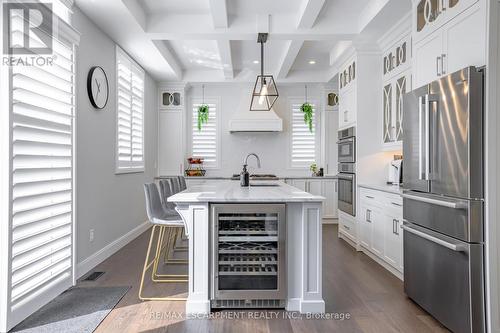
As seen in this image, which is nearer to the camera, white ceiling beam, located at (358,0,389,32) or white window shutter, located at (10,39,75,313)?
white window shutter, located at (10,39,75,313)

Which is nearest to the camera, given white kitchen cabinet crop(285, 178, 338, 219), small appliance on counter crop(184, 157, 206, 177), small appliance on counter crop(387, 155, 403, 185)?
small appliance on counter crop(387, 155, 403, 185)

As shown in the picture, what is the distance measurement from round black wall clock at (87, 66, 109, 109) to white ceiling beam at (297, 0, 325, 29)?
2.34 meters

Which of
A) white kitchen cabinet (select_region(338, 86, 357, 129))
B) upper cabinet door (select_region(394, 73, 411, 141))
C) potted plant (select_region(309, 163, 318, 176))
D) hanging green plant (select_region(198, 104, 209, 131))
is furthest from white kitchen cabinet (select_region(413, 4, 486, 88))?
hanging green plant (select_region(198, 104, 209, 131))

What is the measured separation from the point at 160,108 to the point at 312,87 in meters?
3.02

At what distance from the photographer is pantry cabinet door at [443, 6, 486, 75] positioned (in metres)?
2.27

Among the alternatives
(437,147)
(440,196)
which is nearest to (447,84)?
(437,147)

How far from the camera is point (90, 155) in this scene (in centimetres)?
382

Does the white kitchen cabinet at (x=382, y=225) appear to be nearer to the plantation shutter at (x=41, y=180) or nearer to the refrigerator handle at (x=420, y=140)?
the refrigerator handle at (x=420, y=140)

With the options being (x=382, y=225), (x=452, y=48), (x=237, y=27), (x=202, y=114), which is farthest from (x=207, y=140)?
(x=452, y=48)

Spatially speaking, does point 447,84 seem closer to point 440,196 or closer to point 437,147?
point 437,147

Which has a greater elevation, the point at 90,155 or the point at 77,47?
the point at 77,47

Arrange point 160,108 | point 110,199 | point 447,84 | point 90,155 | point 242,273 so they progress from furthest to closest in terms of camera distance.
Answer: point 160,108, point 110,199, point 90,155, point 242,273, point 447,84

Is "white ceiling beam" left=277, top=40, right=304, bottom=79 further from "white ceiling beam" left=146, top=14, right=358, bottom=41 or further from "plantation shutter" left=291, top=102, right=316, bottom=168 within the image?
"plantation shutter" left=291, top=102, right=316, bottom=168

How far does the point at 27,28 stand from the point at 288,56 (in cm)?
364
